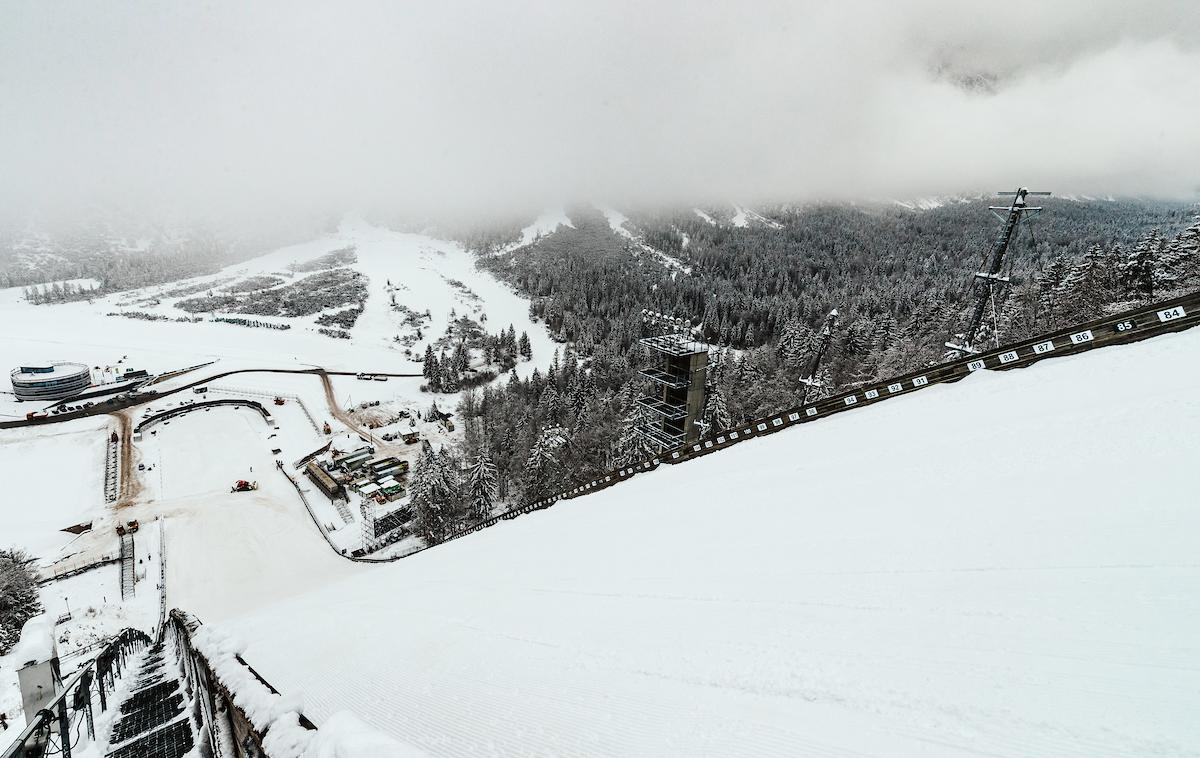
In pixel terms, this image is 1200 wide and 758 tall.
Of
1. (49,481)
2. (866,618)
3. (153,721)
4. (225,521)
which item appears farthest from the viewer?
(49,481)

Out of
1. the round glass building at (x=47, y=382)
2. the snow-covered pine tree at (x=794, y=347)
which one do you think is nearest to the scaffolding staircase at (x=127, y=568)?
the round glass building at (x=47, y=382)

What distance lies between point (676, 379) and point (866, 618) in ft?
83.7

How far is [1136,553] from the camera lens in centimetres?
482

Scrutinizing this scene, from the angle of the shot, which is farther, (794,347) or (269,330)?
(269,330)

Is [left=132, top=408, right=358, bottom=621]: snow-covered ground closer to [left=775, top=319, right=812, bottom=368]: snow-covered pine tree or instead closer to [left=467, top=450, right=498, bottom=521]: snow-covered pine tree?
[left=467, top=450, right=498, bottom=521]: snow-covered pine tree

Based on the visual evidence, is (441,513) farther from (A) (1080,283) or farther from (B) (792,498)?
(A) (1080,283)

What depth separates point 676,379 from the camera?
30359 millimetres

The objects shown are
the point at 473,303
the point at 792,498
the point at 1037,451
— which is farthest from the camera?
the point at 473,303

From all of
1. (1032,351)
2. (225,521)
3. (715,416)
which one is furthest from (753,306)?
(1032,351)

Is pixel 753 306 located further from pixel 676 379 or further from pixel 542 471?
pixel 676 379

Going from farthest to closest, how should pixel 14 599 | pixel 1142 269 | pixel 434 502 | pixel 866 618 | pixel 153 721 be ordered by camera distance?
pixel 434 502, pixel 1142 269, pixel 14 599, pixel 153 721, pixel 866 618

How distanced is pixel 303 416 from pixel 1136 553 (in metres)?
71.8

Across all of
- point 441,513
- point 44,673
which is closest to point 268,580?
point 441,513

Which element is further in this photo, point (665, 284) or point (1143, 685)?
point (665, 284)
